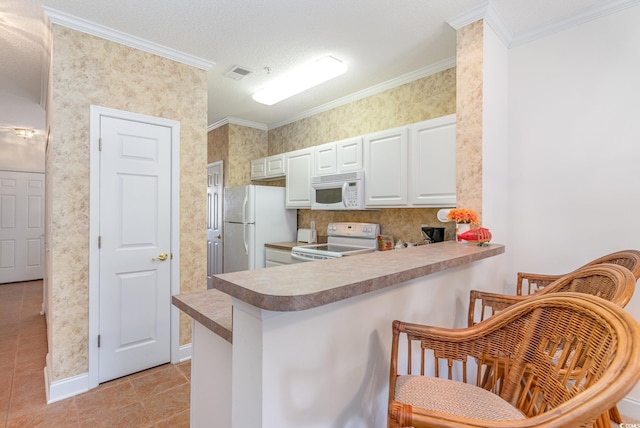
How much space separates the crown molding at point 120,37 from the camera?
7.09 ft

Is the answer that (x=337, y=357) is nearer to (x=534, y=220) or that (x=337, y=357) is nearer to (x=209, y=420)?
(x=209, y=420)

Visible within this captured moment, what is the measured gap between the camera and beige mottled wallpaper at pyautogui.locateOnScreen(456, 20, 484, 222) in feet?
6.94

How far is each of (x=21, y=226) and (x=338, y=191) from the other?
6.20 metres

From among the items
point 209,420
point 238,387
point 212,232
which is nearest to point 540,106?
point 238,387

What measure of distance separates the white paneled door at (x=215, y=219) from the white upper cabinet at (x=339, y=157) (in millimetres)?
1844

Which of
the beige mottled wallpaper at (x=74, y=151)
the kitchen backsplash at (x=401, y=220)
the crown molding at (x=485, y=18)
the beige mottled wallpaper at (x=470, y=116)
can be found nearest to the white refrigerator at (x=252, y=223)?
the kitchen backsplash at (x=401, y=220)

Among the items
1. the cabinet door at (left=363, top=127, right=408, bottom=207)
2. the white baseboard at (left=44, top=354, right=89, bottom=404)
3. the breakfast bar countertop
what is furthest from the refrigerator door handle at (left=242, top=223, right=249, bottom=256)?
the breakfast bar countertop

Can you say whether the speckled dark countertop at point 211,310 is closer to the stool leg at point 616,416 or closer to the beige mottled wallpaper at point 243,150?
the stool leg at point 616,416

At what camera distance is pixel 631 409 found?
197 centimetres

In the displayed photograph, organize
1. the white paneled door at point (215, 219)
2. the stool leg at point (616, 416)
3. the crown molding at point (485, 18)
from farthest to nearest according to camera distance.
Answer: the white paneled door at point (215, 219)
the crown molding at point (485, 18)
the stool leg at point (616, 416)

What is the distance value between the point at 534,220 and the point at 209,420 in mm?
2467

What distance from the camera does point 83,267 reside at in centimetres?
228

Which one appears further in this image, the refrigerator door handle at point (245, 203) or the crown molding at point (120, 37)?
the refrigerator door handle at point (245, 203)

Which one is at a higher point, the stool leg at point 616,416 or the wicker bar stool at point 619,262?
the wicker bar stool at point 619,262
